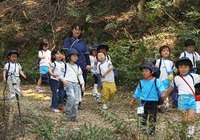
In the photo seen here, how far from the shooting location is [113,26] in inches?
530

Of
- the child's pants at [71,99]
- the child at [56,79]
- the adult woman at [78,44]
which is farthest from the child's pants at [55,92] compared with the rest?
the child's pants at [71,99]

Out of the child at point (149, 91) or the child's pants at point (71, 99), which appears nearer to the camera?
the child at point (149, 91)

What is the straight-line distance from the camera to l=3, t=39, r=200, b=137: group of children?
603 cm

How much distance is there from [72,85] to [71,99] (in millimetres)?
311

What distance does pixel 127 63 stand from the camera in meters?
11.8

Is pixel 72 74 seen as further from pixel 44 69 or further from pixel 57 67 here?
pixel 44 69

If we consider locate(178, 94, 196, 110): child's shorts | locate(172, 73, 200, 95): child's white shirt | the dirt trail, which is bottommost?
the dirt trail

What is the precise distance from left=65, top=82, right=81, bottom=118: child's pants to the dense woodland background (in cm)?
376

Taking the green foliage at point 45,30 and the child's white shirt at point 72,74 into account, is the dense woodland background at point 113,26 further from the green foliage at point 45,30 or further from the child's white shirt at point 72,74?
the child's white shirt at point 72,74

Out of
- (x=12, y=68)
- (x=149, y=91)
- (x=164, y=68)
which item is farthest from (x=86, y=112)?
(x=149, y=91)

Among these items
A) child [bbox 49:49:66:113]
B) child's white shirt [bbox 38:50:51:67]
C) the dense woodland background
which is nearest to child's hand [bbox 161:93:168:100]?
child [bbox 49:49:66:113]

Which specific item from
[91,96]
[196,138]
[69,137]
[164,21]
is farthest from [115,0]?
[69,137]

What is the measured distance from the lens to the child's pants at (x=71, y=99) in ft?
24.2

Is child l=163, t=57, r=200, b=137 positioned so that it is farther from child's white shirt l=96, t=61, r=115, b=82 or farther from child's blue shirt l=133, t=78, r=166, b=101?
child's white shirt l=96, t=61, r=115, b=82
